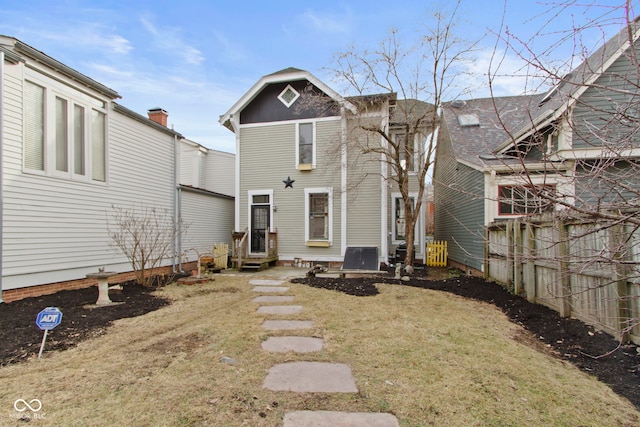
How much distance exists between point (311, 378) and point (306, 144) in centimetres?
1047

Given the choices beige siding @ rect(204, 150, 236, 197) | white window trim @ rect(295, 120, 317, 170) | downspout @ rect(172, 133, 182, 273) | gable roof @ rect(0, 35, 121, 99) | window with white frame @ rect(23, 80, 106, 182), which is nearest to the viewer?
gable roof @ rect(0, 35, 121, 99)

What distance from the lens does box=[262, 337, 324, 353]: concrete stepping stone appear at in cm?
379

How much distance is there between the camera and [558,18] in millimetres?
2330

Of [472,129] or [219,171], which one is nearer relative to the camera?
[472,129]

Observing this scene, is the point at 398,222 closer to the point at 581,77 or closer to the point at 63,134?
the point at 63,134

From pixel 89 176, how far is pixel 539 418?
9.39 m

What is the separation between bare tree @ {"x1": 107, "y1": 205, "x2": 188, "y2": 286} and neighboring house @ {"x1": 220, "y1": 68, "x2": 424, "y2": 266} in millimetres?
2966

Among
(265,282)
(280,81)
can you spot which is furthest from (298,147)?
(265,282)

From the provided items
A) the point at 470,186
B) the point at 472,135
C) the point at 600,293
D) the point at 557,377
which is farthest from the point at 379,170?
the point at 557,377

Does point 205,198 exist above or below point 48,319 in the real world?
above

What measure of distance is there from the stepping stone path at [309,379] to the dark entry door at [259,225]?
804 centimetres

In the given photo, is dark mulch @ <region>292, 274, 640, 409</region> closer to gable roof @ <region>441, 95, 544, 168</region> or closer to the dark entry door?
gable roof @ <region>441, 95, 544, 168</region>

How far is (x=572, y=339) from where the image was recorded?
13.9ft

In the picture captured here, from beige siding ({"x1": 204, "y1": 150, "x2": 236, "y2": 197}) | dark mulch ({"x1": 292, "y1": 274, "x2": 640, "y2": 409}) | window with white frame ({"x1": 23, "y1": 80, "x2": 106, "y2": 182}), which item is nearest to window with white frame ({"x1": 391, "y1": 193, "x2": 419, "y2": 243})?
dark mulch ({"x1": 292, "y1": 274, "x2": 640, "y2": 409})
